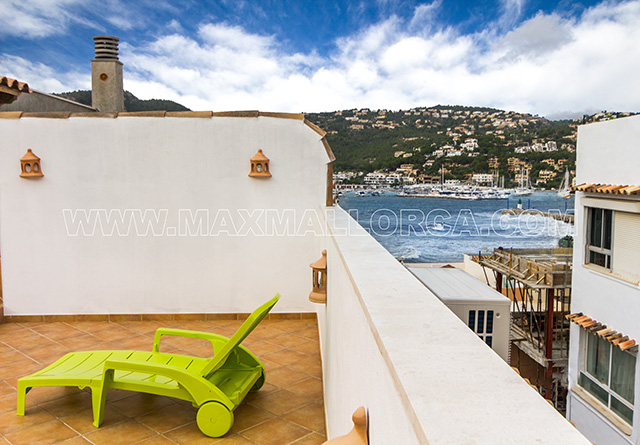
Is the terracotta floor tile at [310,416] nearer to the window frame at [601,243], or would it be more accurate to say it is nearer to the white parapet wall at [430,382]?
the white parapet wall at [430,382]

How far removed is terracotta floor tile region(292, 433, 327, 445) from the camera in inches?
118

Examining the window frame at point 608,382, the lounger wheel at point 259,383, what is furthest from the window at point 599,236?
the lounger wheel at point 259,383

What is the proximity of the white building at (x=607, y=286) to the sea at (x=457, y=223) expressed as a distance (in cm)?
4151

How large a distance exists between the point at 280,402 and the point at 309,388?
34cm

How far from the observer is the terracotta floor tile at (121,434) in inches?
116

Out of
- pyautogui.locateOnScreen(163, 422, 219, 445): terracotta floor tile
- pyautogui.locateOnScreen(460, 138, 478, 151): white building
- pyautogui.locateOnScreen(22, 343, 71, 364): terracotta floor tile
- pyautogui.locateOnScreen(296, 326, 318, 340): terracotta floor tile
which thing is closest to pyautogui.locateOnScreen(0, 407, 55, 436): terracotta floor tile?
pyautogui.locateOnScreen(163, 422, 219, 445): terracotta floor tile

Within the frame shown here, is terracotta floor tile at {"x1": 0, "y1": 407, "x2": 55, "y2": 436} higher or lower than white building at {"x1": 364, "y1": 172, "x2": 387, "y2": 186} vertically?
lower

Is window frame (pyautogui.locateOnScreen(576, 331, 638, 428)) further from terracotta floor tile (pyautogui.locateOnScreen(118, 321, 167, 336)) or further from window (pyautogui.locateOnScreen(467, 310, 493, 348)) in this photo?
terracotta floor tile (pyautogui.locateOnScreen(118, 321, 167, 336))

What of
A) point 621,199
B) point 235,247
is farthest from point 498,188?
point 235,247

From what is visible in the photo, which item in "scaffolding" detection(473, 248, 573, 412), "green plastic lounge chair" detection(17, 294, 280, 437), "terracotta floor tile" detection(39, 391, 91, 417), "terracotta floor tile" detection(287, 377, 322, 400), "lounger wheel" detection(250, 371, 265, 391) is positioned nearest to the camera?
"green plastic lounge chair" detection(17, 294, 280, 437)

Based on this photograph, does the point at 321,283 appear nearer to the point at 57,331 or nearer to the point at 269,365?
the point at 269,365

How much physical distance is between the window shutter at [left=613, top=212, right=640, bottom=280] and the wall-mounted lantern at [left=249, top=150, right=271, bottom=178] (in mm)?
5854

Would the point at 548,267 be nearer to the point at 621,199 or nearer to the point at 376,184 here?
the point at 621,199

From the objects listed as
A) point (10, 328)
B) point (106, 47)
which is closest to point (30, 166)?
point (10, 328)
